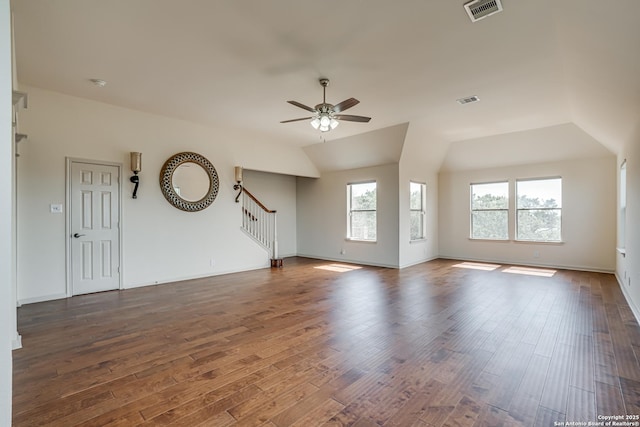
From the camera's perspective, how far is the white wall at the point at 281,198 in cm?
830

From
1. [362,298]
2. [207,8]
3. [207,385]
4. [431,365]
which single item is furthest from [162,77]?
[431,365]

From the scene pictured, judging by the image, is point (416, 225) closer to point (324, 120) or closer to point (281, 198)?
point (281, 198)

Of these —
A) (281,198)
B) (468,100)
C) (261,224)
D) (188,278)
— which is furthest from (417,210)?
(188,278)

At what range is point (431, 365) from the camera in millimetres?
2576

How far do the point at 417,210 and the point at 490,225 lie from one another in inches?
72.5

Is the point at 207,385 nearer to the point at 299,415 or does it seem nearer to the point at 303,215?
the point at 299,415

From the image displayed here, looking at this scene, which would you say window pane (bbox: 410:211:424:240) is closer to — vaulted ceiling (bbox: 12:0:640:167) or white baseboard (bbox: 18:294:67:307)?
vaulted ceiling (bbox: 12:0:640:167)

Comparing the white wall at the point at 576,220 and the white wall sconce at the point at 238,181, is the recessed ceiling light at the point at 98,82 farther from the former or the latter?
the white wall at the point at 576,220

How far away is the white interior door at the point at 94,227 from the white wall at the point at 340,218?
15.9 feet

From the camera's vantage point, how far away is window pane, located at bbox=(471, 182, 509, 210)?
756 centimetres

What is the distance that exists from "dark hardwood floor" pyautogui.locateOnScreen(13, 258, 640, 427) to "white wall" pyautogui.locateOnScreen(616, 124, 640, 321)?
0.25m

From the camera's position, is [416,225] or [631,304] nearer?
[631,304]

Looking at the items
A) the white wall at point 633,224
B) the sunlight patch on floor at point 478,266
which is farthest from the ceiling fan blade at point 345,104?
the sunlight patch on floor at point 478,266

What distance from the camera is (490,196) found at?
7.80m
